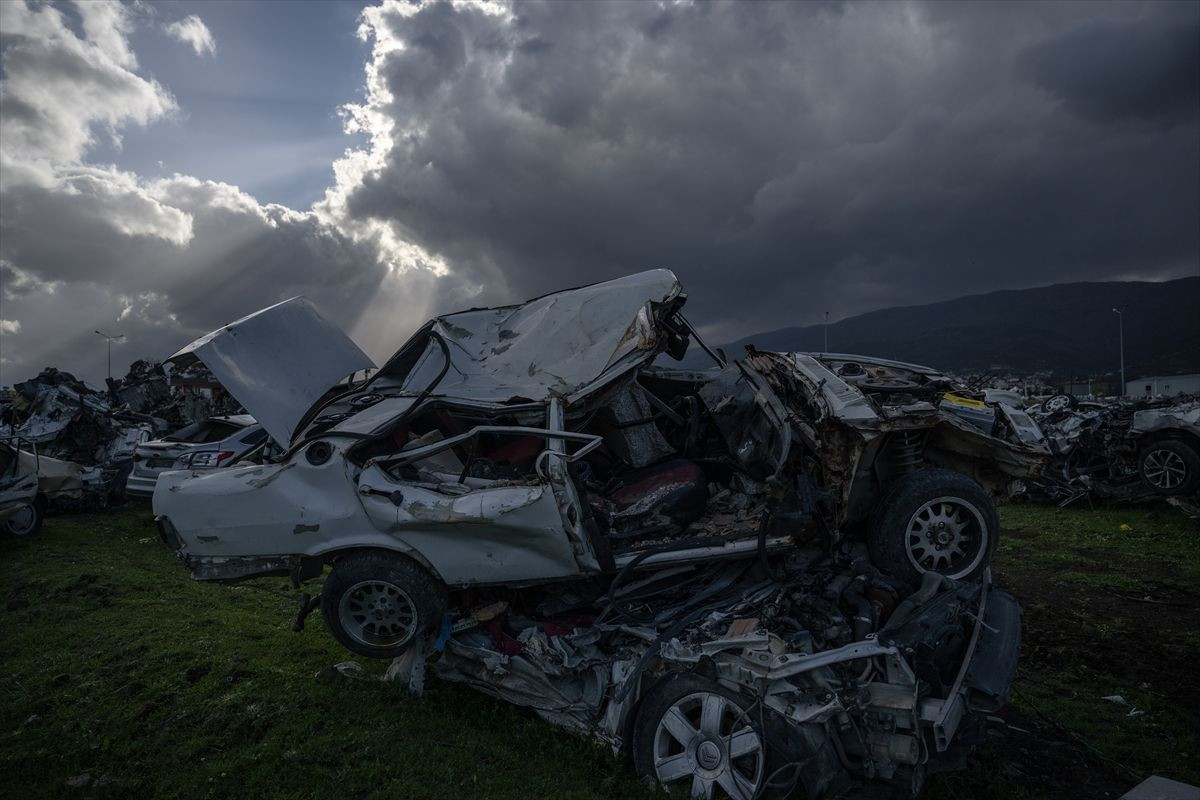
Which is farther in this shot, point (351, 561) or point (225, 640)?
point (225, 640)

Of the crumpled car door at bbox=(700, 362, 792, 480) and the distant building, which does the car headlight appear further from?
the distant building

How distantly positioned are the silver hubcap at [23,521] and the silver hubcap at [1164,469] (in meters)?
15.5

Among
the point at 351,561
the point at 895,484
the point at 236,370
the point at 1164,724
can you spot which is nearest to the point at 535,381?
the point at 351,561

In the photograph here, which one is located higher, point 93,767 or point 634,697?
point 634,697

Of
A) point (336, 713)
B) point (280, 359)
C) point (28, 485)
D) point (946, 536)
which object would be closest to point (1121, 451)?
point (946, 536)

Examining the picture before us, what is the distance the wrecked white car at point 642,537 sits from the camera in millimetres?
3064

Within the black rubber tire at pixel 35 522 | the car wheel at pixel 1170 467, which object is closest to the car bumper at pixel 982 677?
the car wheel at pixel 1170 467

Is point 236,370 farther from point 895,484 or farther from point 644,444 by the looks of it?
point 895,484

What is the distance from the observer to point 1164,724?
3848 millimetres

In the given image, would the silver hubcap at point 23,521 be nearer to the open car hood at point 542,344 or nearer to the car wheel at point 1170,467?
the open car hood at point 542,344

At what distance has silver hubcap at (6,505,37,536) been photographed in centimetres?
877

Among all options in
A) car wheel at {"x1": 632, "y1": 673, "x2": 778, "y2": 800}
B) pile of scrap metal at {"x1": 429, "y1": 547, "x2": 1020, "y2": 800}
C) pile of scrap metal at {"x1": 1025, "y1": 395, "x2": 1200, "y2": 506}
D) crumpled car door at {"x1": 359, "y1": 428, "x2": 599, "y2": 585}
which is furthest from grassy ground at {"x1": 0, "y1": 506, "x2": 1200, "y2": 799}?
pile of scrap metal at {"x1": 1025, "y1": 395, "x2": 1200, "y2": 506}

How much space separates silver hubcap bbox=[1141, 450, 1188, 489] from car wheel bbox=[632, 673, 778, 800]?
31.1 feet

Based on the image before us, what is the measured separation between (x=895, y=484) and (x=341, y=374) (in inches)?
164
